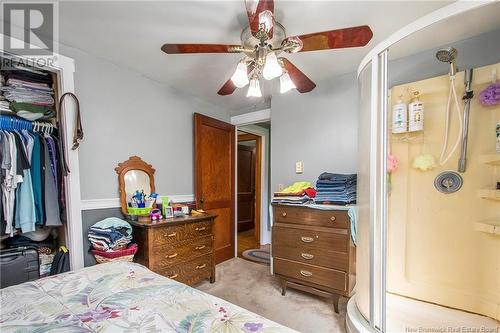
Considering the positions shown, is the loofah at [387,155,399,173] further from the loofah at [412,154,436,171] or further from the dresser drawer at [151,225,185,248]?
the dresser drawer at [151,225,185,248]

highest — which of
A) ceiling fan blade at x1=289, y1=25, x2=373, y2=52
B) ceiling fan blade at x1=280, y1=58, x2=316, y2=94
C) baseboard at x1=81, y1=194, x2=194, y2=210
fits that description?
ceiling fan blade at x1=289, y1=25, x2=373, y2=52

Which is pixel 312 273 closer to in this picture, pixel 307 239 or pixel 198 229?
pixel 307 239

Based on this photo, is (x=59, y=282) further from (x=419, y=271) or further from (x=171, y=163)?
(x=419, y=271)

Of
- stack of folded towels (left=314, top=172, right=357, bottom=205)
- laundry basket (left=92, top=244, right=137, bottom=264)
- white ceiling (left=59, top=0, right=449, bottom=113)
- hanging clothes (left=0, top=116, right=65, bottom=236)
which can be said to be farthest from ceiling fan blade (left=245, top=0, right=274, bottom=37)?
laundry basket (left=92, top=244, right=137, bottom=264)

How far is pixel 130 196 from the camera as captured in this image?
2.40 meters

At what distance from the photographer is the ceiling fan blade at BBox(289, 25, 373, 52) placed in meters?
1.23

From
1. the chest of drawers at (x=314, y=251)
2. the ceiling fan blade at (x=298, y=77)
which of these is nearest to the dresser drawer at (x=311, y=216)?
the chest of drawers at (x=314, y=251)

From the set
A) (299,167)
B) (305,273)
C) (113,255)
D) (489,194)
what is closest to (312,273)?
(305,273)

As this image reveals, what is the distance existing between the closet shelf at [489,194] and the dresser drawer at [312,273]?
1.23m

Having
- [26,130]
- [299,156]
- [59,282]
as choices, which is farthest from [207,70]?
[59,282]

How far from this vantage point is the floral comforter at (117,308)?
0.78 m

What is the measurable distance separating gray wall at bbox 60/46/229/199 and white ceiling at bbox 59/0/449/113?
207 mm

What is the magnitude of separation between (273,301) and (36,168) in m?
2.33

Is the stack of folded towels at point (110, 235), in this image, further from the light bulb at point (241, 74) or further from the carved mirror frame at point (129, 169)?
the light bulb at point (241, 74)
